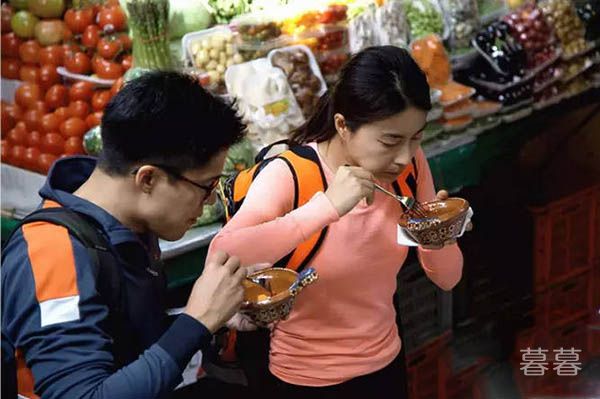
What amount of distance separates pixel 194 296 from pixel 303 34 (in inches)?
71.8

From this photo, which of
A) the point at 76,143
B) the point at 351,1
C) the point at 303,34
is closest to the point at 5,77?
the point at 76,143

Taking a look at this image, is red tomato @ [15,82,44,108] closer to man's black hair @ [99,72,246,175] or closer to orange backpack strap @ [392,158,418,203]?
orange backpack strap @ [392,158,418,203]

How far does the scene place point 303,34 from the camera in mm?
3248

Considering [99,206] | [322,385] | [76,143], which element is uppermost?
[99,206]

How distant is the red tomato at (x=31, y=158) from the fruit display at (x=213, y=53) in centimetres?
57

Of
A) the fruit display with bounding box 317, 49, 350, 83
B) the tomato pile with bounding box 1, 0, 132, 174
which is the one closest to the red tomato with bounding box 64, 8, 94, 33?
the tomato pile with bounding box 1, 0, 132, 174

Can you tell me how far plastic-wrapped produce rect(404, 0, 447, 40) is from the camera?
3.77 meters

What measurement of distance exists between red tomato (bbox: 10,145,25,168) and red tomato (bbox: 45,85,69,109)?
17 centimetres

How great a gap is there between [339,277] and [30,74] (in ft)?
5.33

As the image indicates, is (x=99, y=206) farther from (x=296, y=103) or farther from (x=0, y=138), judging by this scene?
(x=0, y=138)

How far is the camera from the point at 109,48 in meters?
3.12

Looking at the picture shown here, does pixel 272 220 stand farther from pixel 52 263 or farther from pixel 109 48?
pixel 109 48

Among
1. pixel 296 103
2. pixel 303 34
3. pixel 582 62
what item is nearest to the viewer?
pixel 296 103

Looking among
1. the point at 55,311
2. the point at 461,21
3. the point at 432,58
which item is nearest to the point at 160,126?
the point at 55,311
